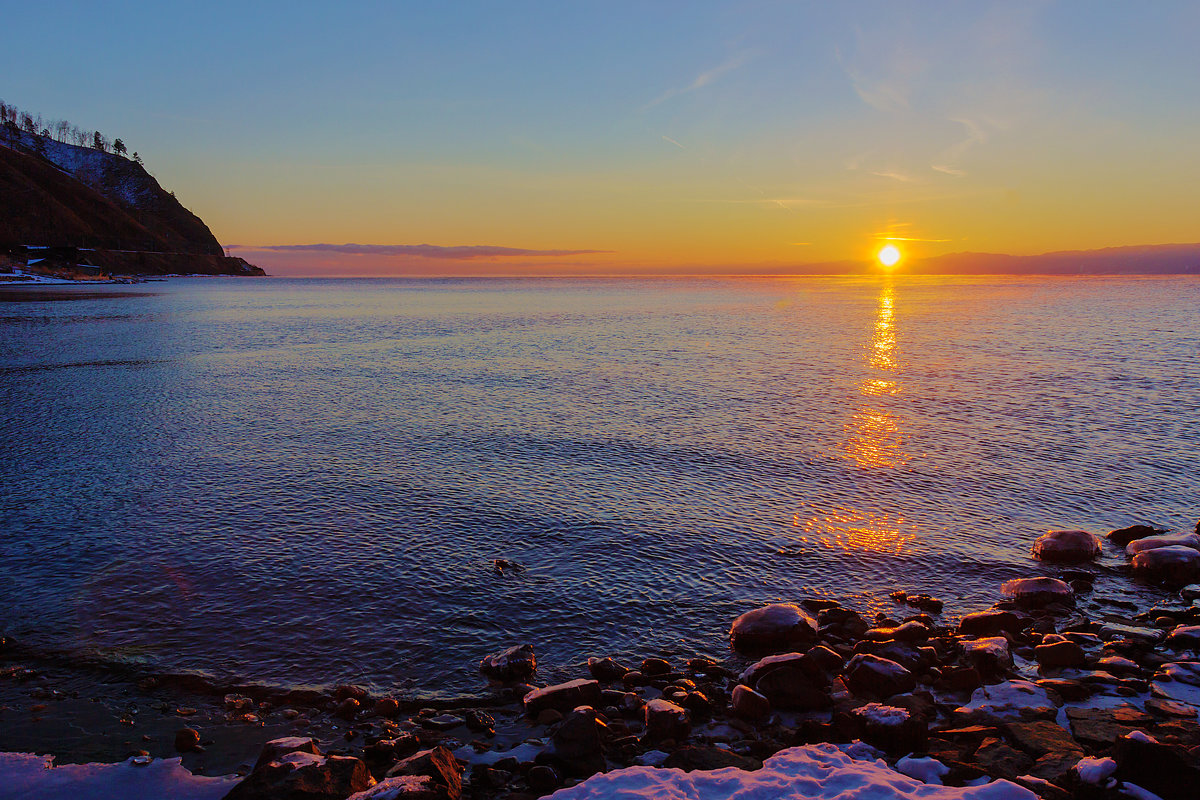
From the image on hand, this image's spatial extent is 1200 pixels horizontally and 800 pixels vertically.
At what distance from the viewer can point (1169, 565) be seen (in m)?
14.8

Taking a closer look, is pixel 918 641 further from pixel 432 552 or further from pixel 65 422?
pixel 65 422

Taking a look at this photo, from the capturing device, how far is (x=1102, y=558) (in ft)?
52.3

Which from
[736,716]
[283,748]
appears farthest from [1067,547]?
[283,748]

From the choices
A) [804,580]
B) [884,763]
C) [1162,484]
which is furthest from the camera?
[1162,484]

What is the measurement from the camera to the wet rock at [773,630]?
39.4ft

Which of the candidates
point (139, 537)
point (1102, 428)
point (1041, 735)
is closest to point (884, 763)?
point (1041, 735)

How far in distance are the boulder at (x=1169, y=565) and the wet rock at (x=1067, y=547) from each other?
3.01ft

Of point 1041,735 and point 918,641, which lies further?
point 918,641

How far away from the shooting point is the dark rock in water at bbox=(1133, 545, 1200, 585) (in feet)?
48.1

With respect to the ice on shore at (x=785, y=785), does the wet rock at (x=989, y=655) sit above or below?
above

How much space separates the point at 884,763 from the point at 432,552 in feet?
35.5

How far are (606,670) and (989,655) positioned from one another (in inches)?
247

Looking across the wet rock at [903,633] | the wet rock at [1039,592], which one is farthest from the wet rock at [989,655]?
the wet rock at [1039,592]

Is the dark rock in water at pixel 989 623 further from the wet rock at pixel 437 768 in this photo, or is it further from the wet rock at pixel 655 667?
the wet rock at pixel 437 768
